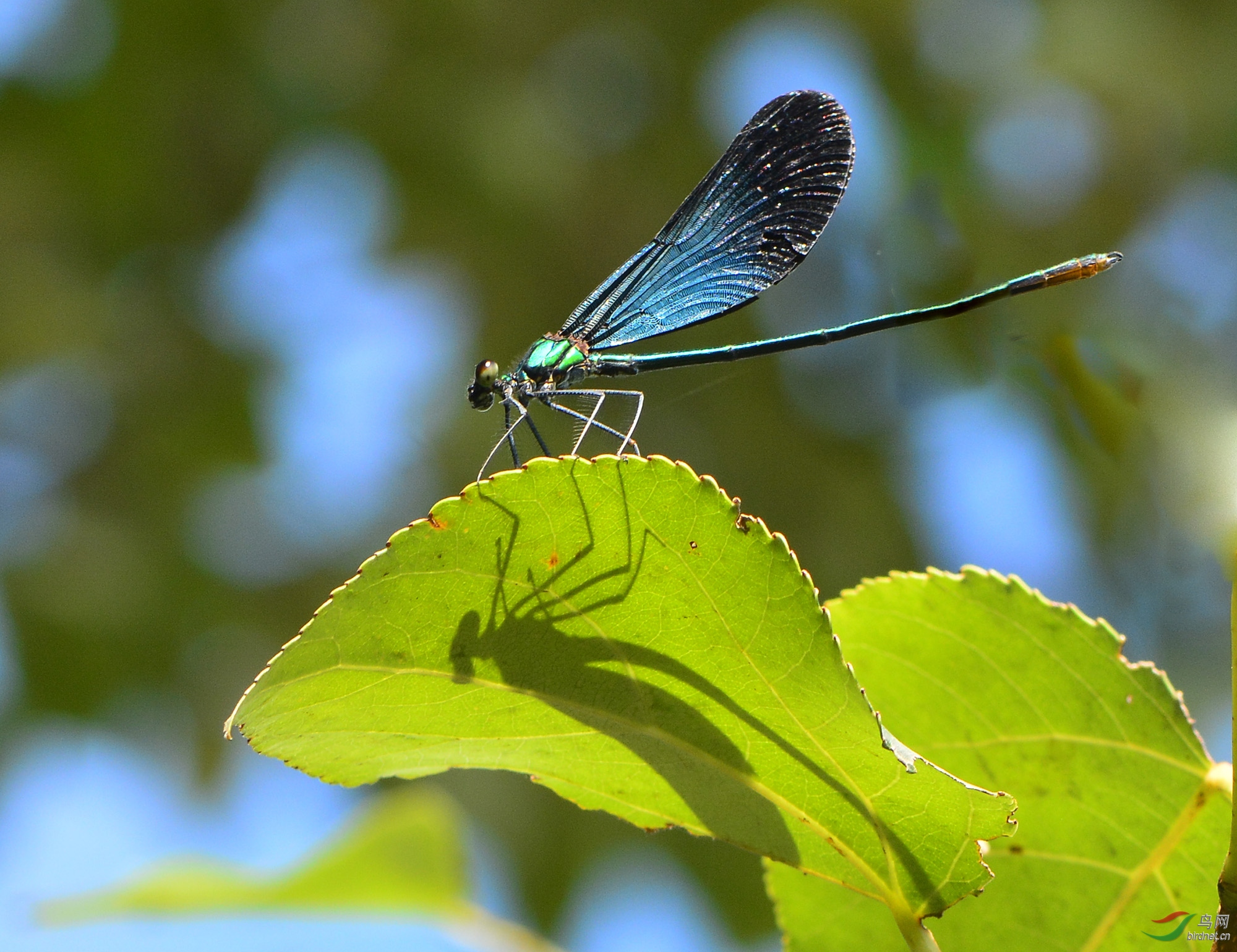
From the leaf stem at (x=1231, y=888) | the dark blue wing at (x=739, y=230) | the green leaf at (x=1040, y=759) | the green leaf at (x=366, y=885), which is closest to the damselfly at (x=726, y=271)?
the dark blue wing at (x=739, y=230)

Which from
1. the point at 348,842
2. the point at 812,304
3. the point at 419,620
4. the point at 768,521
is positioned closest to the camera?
the point at 419,620

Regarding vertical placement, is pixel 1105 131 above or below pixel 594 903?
above

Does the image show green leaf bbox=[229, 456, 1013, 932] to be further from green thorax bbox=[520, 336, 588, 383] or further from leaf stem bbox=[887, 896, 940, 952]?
green thorax bbox=[520, 336, 588, 383]

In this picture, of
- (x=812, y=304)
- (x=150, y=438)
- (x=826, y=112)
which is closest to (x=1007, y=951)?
(x=826, y=112)

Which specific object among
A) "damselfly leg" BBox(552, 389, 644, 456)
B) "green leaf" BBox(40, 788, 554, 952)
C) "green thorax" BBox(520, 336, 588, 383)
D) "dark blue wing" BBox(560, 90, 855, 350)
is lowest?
"green leaf" BBox(40, 788, 554, 952)

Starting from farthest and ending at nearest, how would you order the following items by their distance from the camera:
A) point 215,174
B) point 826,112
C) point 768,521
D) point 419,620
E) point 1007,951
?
point 215,174 → point 768,521 → point 826,112 → point 1007,951 → point 419,620

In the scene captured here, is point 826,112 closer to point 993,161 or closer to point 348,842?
point 348,842

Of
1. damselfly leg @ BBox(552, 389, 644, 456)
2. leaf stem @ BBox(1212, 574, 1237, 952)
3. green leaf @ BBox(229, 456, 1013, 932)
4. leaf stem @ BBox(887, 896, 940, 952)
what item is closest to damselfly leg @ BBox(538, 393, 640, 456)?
damselfly leg @ BBox(552, 389, 644, 456)
